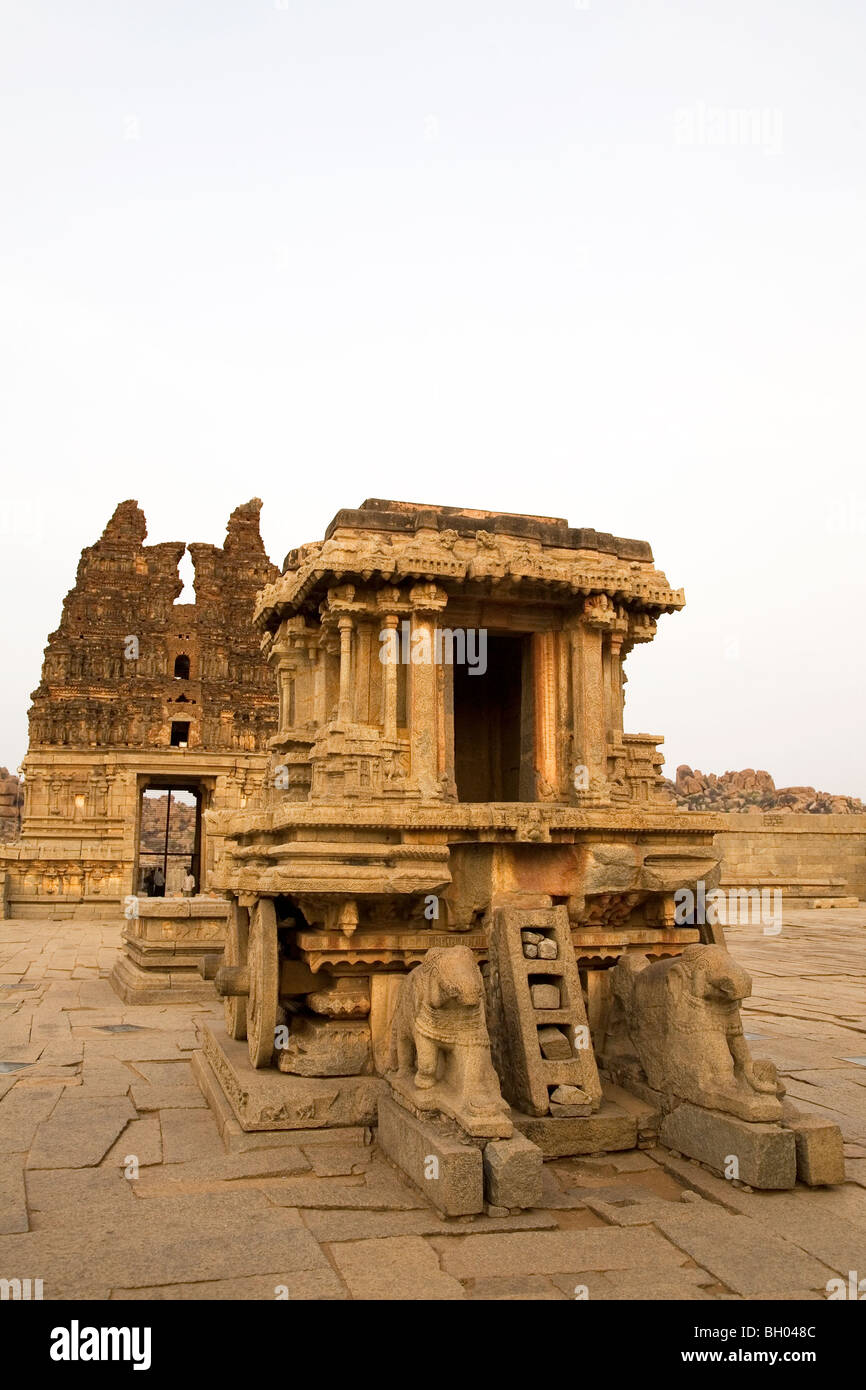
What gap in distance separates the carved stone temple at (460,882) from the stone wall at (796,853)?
52.4 feet

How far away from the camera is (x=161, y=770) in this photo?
2333cm

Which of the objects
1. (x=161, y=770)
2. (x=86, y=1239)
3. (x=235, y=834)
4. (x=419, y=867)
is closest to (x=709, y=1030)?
(x=419, y=867)

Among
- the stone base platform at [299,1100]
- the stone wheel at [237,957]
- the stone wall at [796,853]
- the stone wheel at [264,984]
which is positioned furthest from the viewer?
the stone wall at [796,853]

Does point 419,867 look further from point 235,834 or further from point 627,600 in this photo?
point 627,600

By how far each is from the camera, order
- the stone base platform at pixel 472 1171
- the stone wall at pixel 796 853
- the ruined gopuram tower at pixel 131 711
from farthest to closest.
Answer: the stone wall at pixel 796 853, the ruined gopuram tower at pixel 131 711, the stone base platform at pixel 472 1171

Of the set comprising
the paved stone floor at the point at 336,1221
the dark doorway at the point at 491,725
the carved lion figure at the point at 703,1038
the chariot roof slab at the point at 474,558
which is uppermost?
the chariot roof slab at the point at 474,558

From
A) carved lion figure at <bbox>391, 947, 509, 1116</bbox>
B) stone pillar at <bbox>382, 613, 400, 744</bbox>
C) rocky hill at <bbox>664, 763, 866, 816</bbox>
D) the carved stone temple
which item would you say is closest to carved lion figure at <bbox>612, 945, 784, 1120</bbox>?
the carved stone temple

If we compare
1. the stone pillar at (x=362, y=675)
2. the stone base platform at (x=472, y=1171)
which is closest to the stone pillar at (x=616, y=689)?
the stone pillar at (x=362, y=675)

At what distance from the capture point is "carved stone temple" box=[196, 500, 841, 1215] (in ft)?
15.7

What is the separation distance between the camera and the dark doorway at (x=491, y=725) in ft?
25.6

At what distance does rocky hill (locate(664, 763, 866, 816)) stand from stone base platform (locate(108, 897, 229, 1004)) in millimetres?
26274

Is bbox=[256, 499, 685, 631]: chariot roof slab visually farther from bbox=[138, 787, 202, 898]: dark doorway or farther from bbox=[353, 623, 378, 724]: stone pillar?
bbox=[138, 787, 202, 898]: dark doorway

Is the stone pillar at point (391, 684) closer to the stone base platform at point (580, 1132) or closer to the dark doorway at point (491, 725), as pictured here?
the dark doorway at point (491, 725)

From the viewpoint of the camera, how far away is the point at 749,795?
133 feet
